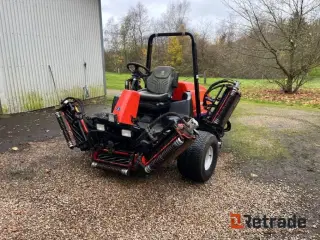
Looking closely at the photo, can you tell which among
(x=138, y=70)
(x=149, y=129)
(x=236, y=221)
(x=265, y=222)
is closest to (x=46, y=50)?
(x=138, y=70)

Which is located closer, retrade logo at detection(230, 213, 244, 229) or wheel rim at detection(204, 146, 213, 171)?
retrade logo at detection(230, 213, 244, 229)

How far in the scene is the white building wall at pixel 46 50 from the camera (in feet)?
22.7

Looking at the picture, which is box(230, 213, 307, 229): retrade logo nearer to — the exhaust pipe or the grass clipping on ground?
the exhaust pipe

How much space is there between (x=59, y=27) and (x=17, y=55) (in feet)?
5.08

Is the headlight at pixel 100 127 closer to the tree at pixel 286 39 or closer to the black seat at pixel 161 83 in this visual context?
the black seat at pixel 161 83

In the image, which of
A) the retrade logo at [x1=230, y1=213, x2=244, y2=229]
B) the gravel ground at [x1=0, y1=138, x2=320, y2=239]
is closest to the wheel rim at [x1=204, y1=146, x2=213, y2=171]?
the gravel ground at [x1=0, y1=138, x2=320, y2=239]

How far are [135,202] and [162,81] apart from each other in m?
1.69

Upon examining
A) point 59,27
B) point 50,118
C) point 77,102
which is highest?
point 59,27

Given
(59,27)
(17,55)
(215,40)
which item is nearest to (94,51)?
(59,27)

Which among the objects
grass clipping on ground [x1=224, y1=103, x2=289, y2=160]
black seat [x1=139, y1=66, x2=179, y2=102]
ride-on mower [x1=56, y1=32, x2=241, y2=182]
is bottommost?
grass clipping on ground [x1=224, y1=103, x2=289, y2=160]

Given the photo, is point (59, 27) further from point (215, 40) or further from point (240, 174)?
point (215, 40)

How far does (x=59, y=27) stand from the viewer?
8.03 meters

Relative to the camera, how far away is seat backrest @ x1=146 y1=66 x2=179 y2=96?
3904 mm

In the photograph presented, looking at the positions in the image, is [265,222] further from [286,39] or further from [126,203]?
[286,39]
